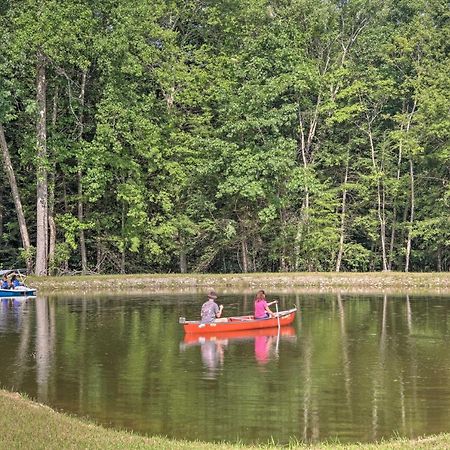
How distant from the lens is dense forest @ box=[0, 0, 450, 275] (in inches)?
1849

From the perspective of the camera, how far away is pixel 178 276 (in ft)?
149

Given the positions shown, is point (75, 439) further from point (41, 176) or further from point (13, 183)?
point (13, 183)

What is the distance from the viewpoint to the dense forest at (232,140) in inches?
1849

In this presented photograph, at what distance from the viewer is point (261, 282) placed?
44.8m

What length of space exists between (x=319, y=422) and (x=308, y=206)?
3861 cm

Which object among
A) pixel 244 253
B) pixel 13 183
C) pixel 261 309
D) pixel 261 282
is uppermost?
pixel 13 183

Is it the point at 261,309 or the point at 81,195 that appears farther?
the point at 81,195

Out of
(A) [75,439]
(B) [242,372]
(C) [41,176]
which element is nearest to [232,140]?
(C) [41,176]

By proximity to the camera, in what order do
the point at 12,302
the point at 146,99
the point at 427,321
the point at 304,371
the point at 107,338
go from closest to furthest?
the point at 304,371, the point at 107,338, the point at 427,321, the point at 12,302, the point at 146,99

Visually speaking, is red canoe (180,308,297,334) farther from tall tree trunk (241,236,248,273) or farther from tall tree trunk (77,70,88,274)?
tall tree trunk (241,236,248,273)

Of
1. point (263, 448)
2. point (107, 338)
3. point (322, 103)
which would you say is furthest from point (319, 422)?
point (322, 103)

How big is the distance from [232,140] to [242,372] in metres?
32.6

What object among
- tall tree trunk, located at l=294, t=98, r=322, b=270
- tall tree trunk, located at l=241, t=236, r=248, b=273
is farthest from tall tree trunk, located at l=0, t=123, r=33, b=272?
tall tree trunk, located at l=294, t=98, r=322, b=270

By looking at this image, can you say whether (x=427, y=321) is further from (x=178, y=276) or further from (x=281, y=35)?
(x=281, y=35)
